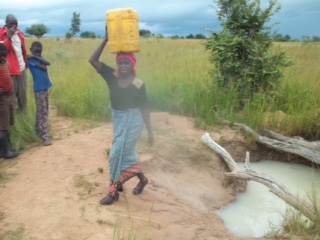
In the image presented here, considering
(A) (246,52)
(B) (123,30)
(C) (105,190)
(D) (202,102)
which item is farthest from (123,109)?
(A) (246,52)

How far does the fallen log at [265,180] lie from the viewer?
3407 mm

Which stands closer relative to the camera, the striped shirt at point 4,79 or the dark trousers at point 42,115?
the striped shirt at point 4,79

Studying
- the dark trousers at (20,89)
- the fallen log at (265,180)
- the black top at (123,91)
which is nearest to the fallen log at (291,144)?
the fallen log at (265,180)

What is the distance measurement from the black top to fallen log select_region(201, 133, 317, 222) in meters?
1.85

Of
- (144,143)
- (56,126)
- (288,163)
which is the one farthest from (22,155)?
(288,163)

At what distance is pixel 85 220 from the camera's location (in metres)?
3.04

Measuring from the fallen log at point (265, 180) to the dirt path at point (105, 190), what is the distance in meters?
0.13

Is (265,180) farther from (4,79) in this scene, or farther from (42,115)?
(4,79)

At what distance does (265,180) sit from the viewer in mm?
4102

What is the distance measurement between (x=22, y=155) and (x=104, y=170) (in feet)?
4.14

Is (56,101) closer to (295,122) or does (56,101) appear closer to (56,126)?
(56,126)

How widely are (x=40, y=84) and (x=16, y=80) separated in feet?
2.18

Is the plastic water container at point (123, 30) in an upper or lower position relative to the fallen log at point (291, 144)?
upper

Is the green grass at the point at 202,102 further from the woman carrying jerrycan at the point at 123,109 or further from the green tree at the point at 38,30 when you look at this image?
the green tree at the point at 38,30
